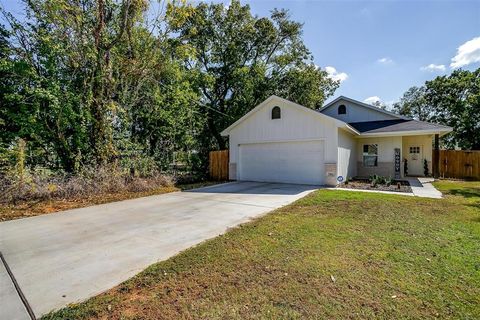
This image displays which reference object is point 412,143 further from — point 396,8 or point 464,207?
point 464,207

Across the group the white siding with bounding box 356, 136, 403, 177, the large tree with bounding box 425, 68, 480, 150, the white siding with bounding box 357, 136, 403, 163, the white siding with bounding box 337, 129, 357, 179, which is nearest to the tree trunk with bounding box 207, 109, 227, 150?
the white siding with bounding box 337, 129, 357, 179

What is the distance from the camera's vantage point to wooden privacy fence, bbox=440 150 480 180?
14586 millimetres

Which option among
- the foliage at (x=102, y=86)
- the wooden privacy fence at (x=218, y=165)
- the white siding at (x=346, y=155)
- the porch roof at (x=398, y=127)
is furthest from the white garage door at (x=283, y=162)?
the porch roof at (x=398, y=127)

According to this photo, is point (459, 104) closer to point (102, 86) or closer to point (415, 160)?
point (415, 160)

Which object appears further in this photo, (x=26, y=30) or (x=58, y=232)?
(x=26, y=30)

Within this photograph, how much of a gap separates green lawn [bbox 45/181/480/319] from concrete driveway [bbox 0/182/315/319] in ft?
1.29

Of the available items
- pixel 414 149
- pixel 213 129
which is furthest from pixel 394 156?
pixel 213 129

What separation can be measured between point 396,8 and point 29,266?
13.3 m

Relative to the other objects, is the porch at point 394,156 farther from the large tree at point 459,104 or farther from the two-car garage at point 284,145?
the large tree at point 459,104

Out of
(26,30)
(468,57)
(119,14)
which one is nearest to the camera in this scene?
(26,30)

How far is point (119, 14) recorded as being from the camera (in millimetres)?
11078

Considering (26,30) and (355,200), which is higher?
(26,30)

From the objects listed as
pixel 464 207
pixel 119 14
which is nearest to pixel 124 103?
pixel 119 14

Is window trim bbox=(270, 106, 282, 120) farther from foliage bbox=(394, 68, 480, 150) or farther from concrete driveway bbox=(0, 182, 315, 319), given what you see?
foliage bbox=(394, 68, 480, 150)
